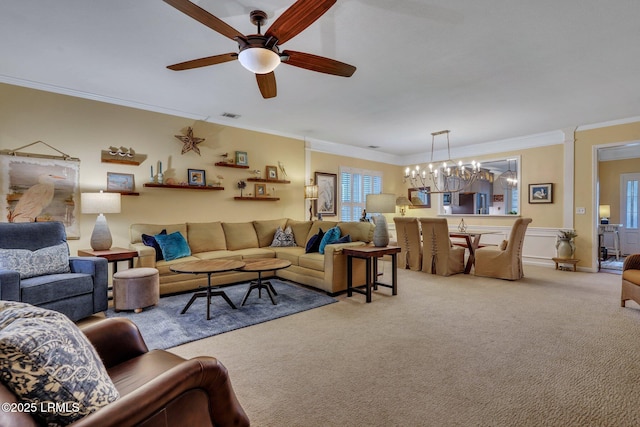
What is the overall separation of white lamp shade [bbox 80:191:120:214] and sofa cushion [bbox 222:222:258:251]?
5.40ft

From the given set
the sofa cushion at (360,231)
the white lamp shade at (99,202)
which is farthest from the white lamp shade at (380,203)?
the white lamp shade at (99,202)

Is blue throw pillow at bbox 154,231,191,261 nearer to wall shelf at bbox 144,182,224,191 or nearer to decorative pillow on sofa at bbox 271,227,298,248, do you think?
wall shelf at bbox 144,182,224,191

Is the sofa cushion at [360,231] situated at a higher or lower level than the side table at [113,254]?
higher

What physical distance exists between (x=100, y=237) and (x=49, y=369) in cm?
355

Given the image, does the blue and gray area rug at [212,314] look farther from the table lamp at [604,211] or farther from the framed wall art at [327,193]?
the table lamp at [604,211]

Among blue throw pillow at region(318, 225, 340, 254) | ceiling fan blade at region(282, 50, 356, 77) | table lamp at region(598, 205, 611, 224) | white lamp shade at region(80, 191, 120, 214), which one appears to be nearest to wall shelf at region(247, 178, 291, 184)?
blue throw pillow at region(318, 225, 340, 254)

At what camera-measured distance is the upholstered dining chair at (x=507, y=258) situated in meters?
4.82

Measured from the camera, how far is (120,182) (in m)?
4.34

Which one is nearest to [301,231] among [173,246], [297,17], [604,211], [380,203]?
[380,203]

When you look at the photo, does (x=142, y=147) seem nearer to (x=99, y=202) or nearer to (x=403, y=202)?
(x=99, y=202)

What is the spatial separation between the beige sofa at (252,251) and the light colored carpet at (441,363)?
58 centimetres

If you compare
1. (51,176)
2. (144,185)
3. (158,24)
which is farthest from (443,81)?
(51,176)

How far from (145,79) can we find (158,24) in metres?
1.29

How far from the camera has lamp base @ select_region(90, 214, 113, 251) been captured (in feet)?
12.3
